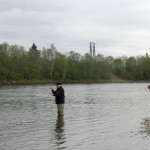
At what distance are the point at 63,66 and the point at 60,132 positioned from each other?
273ft

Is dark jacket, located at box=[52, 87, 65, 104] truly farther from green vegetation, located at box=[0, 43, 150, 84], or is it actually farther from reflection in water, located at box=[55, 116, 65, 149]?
green vegetation, located at box=[0, 43, 150, 84]

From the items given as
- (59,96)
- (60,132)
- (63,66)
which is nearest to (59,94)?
(59,96)

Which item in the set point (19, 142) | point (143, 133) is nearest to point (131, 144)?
point (143, 133)

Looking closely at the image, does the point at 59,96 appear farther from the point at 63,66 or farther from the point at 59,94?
the point at 63,66

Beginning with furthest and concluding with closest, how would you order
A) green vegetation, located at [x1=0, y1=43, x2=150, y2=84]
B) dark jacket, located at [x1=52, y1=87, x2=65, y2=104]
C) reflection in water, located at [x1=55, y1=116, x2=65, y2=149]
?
1. green vegetation, located at [x1=0, y1=43, x2=150, y2=84]
2. dark jacket, located at [x1=52, y1=87, x2=65, y2=104]
3. reflection in water, located at [x1=55, y1=116, x2=65, y2=149]

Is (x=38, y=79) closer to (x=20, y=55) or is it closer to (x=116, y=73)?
(x=20, y=55)

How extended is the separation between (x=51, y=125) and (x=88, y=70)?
297 feet

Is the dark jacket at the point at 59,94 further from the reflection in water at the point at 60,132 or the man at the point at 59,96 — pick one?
the reflection in water at the point at 60,132

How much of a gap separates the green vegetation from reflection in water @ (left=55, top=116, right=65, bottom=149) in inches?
2158

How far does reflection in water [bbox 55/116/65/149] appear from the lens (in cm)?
950

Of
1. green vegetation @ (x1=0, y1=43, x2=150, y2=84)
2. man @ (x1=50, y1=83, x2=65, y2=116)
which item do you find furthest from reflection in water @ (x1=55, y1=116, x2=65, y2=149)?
green vegetation @ (x1=0, y1=43, x2=150, y2=84)

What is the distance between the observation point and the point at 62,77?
94.9m

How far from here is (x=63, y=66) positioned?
309 ft

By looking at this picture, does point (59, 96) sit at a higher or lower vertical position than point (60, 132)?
higher
